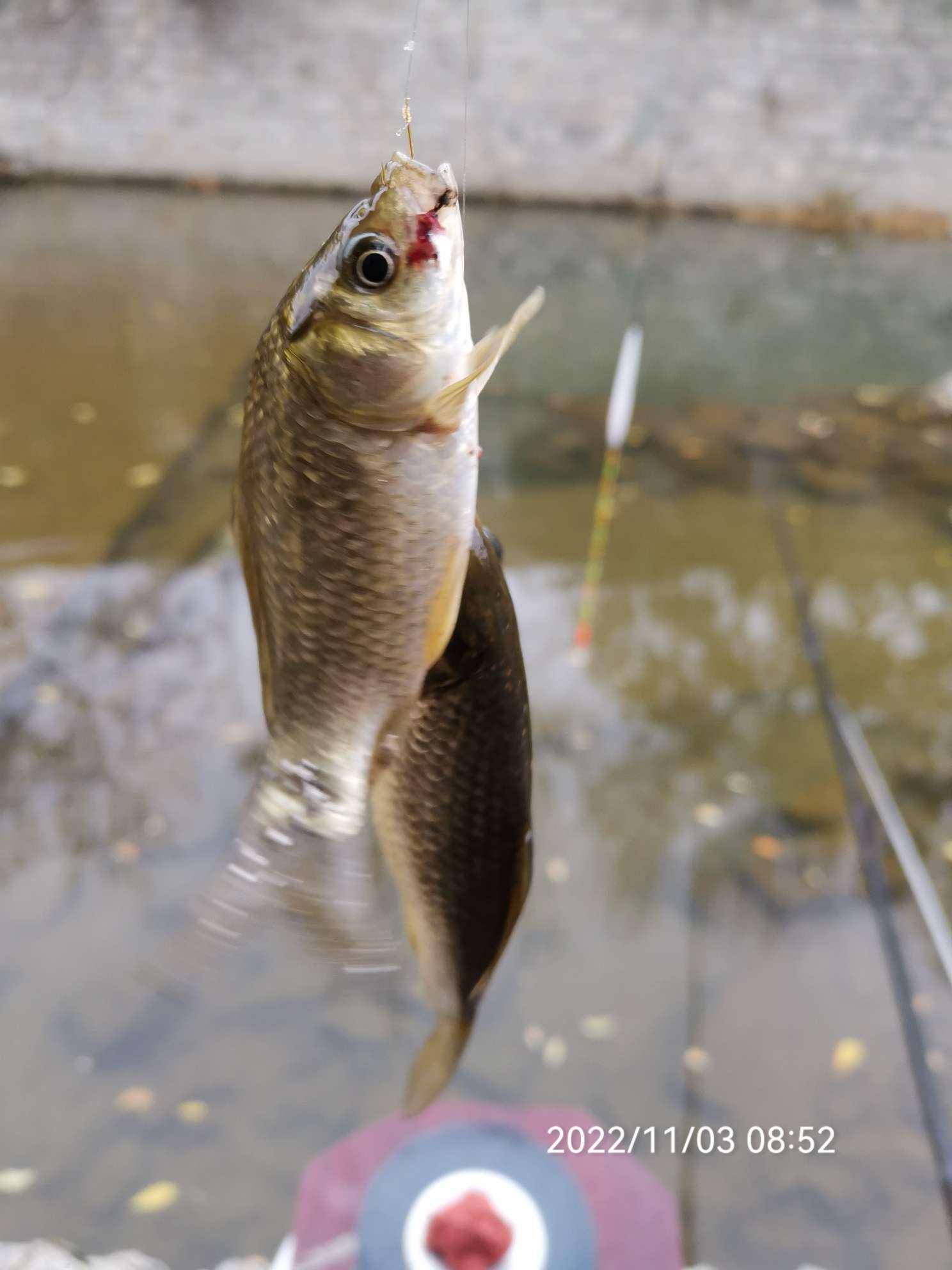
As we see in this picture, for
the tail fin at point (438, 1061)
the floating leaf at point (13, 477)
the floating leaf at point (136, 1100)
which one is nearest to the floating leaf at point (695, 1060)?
the floating leaf at point (136, 1100)

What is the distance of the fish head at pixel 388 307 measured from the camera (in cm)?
61

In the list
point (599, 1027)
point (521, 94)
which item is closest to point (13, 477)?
point (599, 1027)

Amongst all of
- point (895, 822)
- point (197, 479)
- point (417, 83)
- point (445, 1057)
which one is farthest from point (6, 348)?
point (445, 1057)

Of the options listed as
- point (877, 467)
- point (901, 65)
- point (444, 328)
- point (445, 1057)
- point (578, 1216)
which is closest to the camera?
point (444, 328)

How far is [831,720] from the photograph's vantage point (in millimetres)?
2879

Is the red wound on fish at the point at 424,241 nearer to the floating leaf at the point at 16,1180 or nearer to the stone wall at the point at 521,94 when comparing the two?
the floating leaf at the point at 16,1180

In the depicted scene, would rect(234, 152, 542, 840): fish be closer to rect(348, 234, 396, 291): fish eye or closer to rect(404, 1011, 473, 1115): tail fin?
rect(348, 234, 396, 291): fish eye

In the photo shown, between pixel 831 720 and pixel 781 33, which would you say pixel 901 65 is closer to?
pixel 781 33

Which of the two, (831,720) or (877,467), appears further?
(877,467)

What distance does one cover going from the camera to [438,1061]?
98cm

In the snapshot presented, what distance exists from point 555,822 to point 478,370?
2024 millimetres

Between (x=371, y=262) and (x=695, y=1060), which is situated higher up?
(x=371, y=262)

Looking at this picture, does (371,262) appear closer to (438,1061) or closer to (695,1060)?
(438,1061)

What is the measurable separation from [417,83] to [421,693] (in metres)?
7.45
